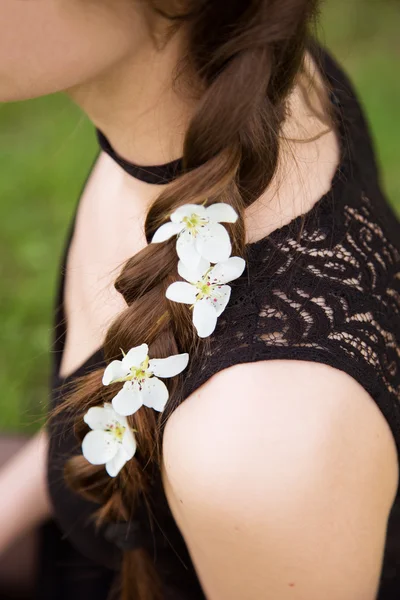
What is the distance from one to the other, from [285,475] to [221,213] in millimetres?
311

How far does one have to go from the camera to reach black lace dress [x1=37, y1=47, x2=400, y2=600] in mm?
909

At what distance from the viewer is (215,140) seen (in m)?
0.94

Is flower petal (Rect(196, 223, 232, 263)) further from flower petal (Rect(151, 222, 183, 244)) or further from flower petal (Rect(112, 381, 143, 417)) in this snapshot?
flower petal (Rect(112, 381, 143, 417))

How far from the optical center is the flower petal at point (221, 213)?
90 cm

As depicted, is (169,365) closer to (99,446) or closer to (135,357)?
(135,357)

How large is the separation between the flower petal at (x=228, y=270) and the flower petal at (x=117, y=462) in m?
0.25

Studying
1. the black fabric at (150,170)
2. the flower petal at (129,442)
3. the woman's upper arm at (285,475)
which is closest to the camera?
the woman's upper arm at (285,475)

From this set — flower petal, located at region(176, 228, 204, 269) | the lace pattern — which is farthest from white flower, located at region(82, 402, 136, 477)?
flower petal, located at region(176, 228, 204, 269)

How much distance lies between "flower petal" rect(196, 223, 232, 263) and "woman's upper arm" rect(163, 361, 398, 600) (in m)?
0.14

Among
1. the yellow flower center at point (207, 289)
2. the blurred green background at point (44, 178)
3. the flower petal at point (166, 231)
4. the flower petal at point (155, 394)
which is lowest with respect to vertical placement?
the blurred green background at point (44, 178)

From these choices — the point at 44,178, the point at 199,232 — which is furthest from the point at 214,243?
the point at 44,178

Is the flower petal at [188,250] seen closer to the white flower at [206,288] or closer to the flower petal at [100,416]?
the white flower at [206,288]

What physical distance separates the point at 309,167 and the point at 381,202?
21 centimetres

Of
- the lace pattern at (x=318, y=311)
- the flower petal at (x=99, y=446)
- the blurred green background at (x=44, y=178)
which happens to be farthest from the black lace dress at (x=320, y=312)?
the blurred green background at (x=44, y=178)
